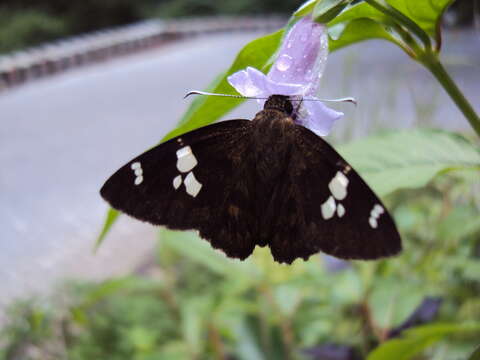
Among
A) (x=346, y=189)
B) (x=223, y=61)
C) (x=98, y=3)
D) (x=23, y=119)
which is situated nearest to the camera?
(x=346, y=189)

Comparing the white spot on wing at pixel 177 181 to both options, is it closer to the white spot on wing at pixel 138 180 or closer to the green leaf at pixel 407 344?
the white spot on wing at pixel 138 180

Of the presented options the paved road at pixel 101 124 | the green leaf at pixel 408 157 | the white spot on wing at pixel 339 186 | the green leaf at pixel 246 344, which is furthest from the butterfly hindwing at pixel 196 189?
the paved road at pixel 101 124

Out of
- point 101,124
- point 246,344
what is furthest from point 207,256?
point 101,124

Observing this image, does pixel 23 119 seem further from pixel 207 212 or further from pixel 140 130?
pixel 207 212

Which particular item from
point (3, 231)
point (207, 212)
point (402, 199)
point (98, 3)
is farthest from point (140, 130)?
point (98, 3)

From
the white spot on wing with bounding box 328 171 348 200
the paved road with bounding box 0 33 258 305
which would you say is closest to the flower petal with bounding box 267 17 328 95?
the white spot on wing with bounding box 328 171 348 200

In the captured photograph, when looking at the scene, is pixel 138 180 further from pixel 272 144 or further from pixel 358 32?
pixel 358 32
